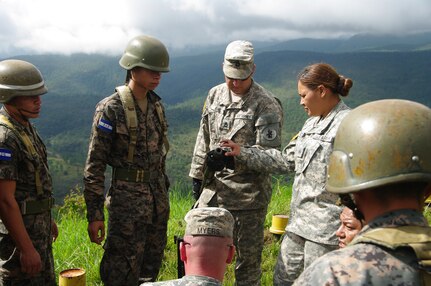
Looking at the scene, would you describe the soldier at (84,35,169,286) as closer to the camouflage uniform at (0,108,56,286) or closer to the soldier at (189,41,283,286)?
the camouflage uniform at (0,108,56,286)

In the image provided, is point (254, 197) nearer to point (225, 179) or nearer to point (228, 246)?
point (225, 179)

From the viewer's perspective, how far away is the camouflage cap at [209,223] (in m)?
2.09

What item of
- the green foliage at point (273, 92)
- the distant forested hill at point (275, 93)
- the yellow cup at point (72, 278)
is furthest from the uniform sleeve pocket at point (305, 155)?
the distant forested hill at point (275, 93)

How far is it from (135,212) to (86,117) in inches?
5161

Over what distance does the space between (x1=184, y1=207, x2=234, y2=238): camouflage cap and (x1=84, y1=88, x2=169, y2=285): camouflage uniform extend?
1.41m

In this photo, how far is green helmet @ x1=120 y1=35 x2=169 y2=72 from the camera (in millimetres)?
3602

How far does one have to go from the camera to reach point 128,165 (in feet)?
11.5

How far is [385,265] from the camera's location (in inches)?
53.2

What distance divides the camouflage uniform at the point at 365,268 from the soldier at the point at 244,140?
243 centimetres

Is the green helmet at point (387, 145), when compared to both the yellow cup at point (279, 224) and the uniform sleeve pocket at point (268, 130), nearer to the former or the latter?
the uniform sleeve pocket at point (268, 130)

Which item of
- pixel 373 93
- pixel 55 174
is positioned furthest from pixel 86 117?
pixel 373 93

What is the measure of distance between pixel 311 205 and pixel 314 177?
7.8 inches

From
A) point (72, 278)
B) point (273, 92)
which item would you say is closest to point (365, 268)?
point (72, 278)

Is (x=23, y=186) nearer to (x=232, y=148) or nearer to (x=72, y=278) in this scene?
(x=72, y=278)
